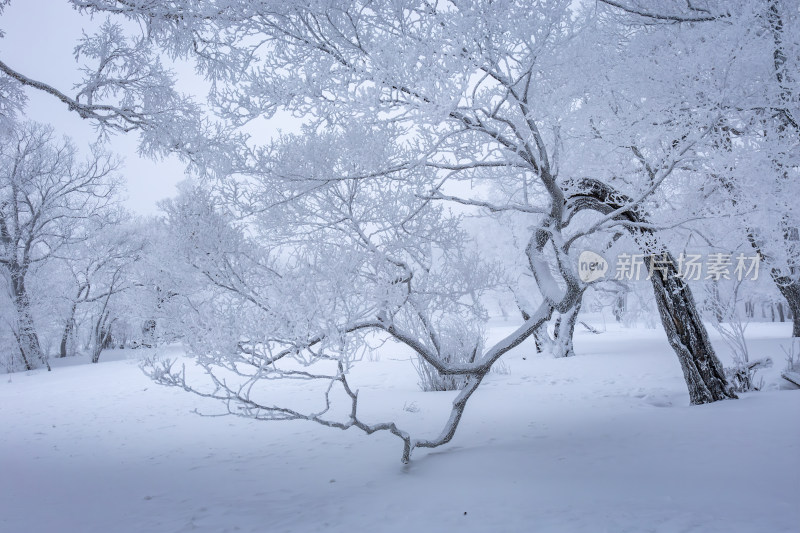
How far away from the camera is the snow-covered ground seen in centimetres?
279

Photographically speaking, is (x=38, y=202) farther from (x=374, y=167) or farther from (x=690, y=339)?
(x=690, y=339)

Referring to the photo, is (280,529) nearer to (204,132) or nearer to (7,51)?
(204,132)

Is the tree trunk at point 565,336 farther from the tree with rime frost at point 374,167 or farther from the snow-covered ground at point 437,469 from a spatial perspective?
the tree with rime frost at point 374,167

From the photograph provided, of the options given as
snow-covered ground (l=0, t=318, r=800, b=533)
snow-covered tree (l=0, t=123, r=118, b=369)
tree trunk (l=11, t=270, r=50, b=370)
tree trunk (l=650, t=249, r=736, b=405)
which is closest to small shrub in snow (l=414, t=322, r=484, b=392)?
snow-covered ground (l=0, t=318, r=800, b=533)

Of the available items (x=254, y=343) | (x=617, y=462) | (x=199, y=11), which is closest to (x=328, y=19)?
(x=199, y=11)

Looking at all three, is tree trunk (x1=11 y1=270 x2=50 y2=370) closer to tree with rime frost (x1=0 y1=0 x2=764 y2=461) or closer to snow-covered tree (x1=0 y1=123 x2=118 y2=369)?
snow-covered tree (x1=0 y1=123 x2=118 y2=369)

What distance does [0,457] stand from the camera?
470 cm

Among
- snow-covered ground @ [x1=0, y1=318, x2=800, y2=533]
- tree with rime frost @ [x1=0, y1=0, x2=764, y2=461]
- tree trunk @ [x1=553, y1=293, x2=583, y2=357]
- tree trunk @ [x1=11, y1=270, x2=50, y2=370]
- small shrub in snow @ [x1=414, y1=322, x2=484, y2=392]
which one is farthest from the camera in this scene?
tree trunk @ [x1=11, y1=270, x2=50, y2=370]

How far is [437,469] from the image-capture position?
3646mm

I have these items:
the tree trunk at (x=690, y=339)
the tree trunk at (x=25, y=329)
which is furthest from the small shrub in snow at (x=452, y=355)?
the tree trunk at (x=25, y=329)

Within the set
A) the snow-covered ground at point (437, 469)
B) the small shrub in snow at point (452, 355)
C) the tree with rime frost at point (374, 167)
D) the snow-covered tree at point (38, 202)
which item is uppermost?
the snow-covered tree at point (38, 202)

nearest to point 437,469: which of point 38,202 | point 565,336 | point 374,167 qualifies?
point 374,167

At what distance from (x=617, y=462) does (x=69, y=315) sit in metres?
17.7

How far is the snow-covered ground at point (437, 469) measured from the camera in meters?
2.79
